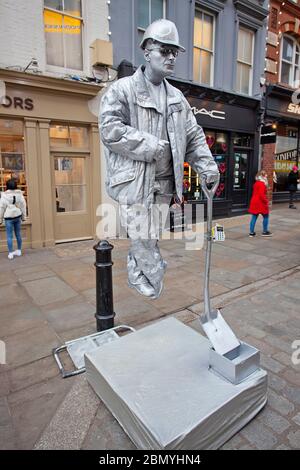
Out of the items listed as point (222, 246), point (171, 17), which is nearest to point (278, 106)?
point (171, 17)

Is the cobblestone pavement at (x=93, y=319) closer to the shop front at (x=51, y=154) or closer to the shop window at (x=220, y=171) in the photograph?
the shop front at (x=51, y=154)

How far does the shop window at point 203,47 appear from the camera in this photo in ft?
29.9

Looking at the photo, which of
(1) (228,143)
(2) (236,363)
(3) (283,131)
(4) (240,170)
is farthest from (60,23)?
(3) (283,131)

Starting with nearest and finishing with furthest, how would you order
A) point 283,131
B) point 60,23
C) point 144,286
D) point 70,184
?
point 144,286
point 60,23
point 70,184
point 283,131

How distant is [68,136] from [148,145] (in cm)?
561

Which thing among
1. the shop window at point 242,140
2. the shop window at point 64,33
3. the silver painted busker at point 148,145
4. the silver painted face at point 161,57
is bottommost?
the silver painted busker at point 148,145

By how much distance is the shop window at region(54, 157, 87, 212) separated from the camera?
727 centimetres

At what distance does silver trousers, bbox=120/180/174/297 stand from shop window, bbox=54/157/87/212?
519 centimetres

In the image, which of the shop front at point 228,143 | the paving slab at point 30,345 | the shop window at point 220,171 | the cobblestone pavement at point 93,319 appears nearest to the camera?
the cobblestone pavement at point 93,319

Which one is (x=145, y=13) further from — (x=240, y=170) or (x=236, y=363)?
(x=236, y=363)

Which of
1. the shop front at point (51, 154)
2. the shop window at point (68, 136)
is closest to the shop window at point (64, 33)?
the shop front at point (51, 154)

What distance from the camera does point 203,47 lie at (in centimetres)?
930

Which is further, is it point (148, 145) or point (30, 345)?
point (30, 345)

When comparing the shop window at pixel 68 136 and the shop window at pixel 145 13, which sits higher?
the shop window at pixel 145 13
